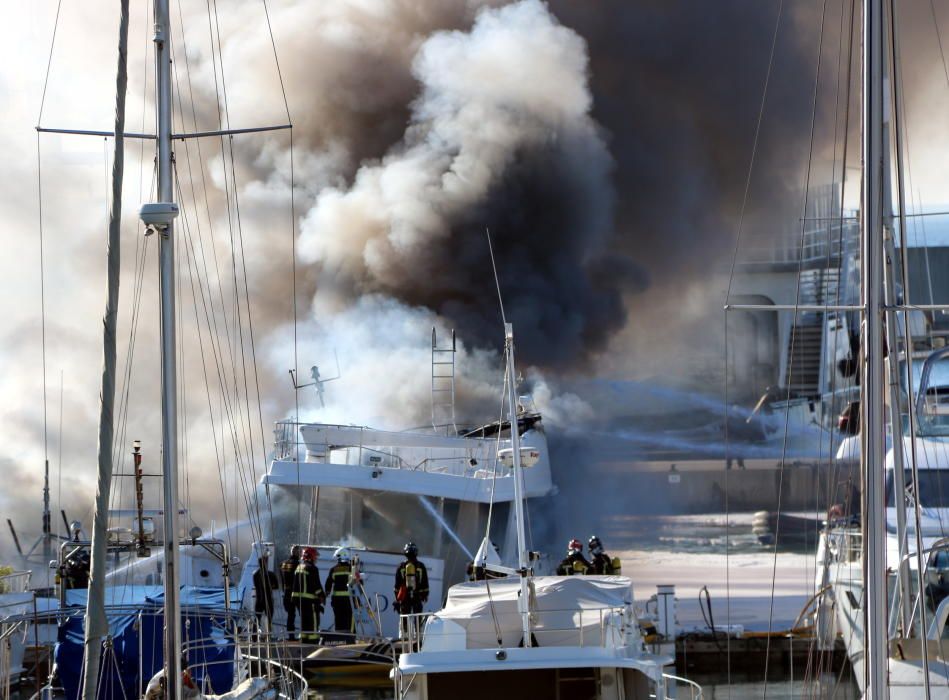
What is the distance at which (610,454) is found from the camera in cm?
3011

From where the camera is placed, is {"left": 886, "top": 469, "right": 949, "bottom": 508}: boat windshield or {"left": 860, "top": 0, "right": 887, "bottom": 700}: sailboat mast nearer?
{"left": 860, "top": 0, "right": 887, "bottom": 700}: sailboat mast

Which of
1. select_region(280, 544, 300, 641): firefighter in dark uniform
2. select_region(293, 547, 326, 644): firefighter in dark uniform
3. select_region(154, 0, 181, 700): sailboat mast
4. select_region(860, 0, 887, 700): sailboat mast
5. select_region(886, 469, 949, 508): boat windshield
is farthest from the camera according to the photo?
select_region(280, 544, 300, 641): firefighter in dark uniform

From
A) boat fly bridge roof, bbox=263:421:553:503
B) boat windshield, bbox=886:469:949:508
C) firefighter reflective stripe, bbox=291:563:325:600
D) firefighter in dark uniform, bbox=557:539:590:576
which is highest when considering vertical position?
boat fly bridge roof, bbox=263:421:553:503

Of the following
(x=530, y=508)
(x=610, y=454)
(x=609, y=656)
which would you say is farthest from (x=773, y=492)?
(x=609, y=656)

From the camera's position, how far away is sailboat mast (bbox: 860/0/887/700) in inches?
277

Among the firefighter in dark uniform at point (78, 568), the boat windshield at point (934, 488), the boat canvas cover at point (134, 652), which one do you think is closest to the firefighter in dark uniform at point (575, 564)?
the boat windshield at point (934, 488)

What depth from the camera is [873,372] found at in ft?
23.5

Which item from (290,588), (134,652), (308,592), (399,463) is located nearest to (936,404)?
(399,463)

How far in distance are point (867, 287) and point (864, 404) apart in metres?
0.66

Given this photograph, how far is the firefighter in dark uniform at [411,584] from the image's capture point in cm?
1363

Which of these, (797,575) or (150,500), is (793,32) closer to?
(797,575)

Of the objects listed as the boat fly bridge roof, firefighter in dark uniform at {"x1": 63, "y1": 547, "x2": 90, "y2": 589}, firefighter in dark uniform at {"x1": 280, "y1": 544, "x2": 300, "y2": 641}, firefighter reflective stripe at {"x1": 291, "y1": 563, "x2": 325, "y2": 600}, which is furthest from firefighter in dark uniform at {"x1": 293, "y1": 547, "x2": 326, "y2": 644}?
firefighter in dark uniform at {"x1": 63, "y1": 547, "x2": 90, "y2": 589}

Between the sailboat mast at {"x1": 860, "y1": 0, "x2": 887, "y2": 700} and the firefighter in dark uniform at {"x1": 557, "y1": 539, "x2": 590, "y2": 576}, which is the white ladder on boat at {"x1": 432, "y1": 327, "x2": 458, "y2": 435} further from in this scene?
the sailboat mast at {"x1": 860, "y1": 0, "x2": 887, "y2": 700}

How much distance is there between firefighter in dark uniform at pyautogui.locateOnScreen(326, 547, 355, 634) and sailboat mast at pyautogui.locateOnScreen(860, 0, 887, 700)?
Result: 7.42m
